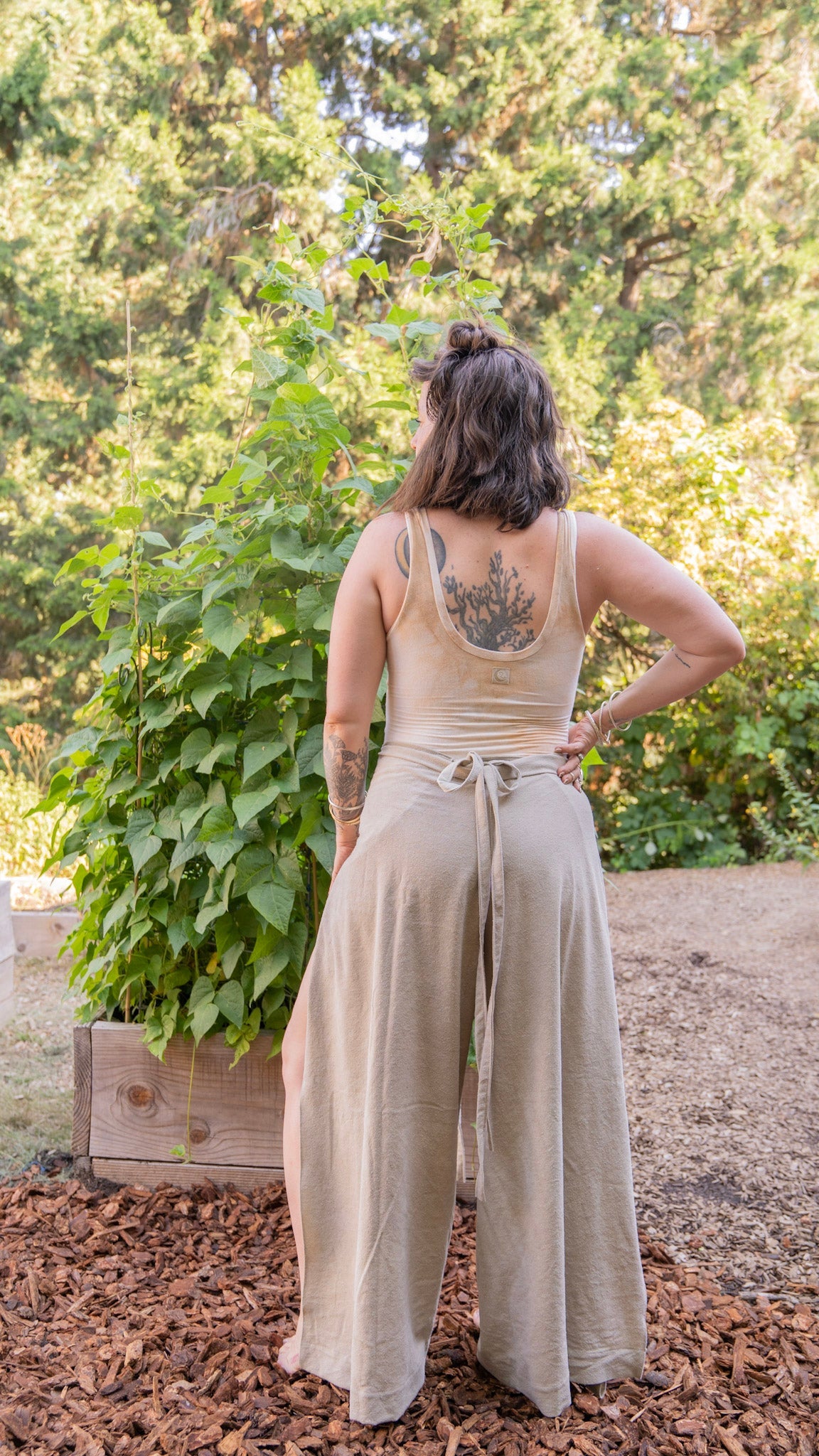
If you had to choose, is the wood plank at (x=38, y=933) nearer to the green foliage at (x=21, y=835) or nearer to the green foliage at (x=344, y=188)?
the green foliage at (x=21, y=835)

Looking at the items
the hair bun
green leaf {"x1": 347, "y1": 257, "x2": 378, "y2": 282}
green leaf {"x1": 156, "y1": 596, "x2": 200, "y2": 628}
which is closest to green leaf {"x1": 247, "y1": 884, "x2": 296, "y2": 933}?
green leaf {"x1": 156, "y1": 596, "x2": 200, "y2": 628}

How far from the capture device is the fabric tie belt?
63.8 inches

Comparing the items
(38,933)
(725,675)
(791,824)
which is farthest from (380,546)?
(791,824)

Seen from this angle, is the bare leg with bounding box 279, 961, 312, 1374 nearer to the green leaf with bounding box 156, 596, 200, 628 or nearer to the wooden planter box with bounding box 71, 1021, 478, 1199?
the wooden planter box with bounding box 71, 1021, 478, 1199

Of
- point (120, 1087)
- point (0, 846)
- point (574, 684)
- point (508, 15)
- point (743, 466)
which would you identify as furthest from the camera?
point (508, 15)

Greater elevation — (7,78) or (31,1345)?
(7,78)

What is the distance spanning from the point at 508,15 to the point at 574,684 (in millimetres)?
8626

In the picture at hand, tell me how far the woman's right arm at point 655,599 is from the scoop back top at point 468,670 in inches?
1.4

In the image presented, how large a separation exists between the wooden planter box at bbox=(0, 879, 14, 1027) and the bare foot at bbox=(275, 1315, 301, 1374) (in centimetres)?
250

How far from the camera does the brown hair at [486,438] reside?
5.34 feet

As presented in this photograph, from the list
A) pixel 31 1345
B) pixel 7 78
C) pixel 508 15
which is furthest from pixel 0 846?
pixel 508 15

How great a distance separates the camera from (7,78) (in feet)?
29.2

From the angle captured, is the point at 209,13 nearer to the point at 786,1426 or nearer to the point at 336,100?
the point at 336,100

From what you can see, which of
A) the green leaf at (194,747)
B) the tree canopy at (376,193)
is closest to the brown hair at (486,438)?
the green leaf at (194,747)
